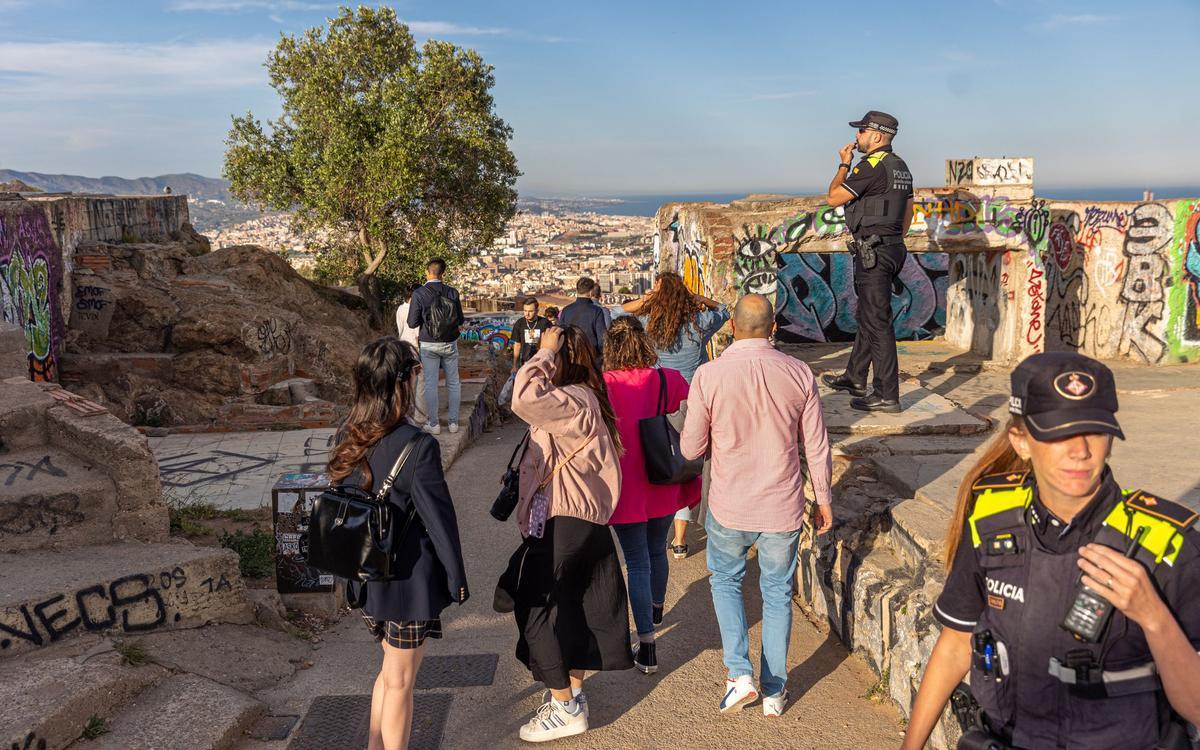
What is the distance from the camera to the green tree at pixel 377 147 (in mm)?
22484

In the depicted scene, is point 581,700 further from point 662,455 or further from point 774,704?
point 662,455

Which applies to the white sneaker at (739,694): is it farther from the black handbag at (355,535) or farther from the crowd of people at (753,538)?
the black handbag at (355,535)

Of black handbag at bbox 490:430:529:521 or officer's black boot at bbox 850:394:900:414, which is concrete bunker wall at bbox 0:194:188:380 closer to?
black handbag at bbox 490:430:529:521

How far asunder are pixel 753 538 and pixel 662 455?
669 millimetres

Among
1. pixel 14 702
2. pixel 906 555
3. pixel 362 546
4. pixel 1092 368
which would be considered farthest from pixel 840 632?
pixel 14 702

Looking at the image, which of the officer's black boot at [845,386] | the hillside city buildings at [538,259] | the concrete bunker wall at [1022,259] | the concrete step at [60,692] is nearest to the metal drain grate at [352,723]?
the concrete step at [60,692]

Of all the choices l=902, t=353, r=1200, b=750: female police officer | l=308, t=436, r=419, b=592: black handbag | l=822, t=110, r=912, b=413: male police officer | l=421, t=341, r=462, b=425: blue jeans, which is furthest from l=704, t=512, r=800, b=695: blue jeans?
l=421, t=341, r=462, b=425: blue jeans

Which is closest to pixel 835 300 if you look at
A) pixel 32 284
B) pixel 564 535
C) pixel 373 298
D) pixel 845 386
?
pixel 845 386

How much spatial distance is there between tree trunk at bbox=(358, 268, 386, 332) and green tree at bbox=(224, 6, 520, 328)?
4 cm

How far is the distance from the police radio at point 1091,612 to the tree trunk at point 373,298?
64.8ft

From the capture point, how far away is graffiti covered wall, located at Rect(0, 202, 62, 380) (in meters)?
11.3

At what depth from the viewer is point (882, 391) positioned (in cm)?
748

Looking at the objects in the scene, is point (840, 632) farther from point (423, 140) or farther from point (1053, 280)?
point (423, 140)

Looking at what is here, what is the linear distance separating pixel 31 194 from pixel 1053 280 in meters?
17.1
